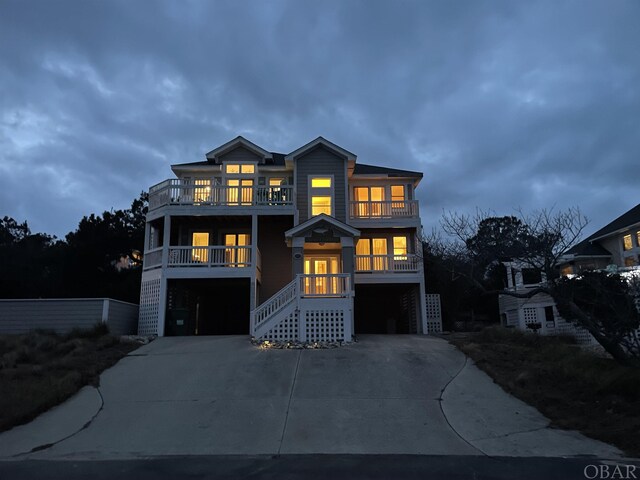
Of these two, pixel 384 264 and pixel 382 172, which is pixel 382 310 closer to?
pixel 384 264

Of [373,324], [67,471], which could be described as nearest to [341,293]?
[373,324]

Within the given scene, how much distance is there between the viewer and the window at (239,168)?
23.7m

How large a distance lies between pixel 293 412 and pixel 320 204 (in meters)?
13.8

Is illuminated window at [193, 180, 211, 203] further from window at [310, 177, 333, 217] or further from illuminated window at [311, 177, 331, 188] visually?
→ illuminated window at [311, 177, 331, 188]

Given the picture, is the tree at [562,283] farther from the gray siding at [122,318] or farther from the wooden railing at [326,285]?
the gray siding at [122,318]

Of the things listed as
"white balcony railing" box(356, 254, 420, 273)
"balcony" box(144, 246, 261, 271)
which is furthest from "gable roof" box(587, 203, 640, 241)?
"balcony" box(144, 246, 261, 271)

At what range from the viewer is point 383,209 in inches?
920

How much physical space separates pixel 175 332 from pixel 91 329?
3.17m

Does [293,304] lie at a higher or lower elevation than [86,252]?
lower

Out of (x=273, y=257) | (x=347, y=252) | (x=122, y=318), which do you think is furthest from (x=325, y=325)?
(x=122, y=318)

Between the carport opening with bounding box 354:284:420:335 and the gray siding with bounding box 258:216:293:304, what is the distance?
13.2 ft

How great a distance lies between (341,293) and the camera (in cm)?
1792

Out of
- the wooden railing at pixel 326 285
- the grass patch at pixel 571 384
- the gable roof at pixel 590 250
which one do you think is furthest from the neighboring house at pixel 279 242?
the gable roof at pixel 590 250

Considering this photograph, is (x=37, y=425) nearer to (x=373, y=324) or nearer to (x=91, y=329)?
(x=91, y=329)
